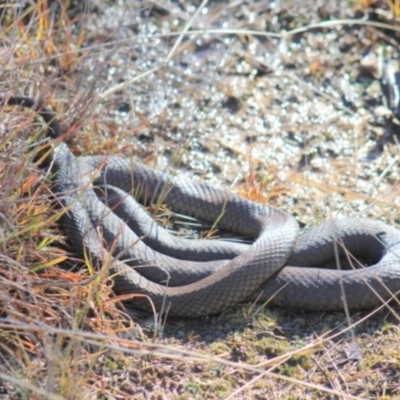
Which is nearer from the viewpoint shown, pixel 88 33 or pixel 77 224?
pixel 77 224

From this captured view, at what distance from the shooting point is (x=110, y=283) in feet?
17.0

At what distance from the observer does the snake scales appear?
17.0 ft

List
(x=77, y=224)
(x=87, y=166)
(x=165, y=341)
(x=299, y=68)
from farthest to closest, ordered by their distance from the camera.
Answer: (x=299, y=68) → (x=87, y=166) → (x=77, y=224) → (x=165, y=341)

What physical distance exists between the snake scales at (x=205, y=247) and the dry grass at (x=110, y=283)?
4.1 inches

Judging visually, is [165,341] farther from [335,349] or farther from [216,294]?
[335,349]

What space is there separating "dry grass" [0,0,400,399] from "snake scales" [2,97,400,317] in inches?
4.1

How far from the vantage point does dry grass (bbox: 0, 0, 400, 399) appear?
457 centimetres

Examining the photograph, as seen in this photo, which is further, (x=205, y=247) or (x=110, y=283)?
(x=205, y=247)

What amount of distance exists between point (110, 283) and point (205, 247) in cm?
71

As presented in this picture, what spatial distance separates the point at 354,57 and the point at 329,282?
3.07 m

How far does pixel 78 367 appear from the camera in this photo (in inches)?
178

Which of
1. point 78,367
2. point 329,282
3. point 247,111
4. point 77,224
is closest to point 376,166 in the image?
point 247,111

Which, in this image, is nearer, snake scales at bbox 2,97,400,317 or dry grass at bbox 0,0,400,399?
dry grass at bbox 0,0,400,399

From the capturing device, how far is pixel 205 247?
5.63m
